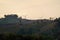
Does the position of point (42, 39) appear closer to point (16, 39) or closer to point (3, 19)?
point (16, 39)

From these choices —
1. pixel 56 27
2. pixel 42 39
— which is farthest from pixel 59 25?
pixel 42 39

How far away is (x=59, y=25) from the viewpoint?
87938 mm

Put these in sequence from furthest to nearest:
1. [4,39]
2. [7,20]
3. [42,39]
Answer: [7,20], [42,39], [4,39]

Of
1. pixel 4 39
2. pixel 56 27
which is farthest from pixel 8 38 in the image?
pixel 56 27

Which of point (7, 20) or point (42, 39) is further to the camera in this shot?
point (7, 20)

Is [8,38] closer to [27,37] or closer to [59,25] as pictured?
[27,37]

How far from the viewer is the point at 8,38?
150 feet

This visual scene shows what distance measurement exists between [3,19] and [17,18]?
242 inches

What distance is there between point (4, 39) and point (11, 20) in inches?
2901

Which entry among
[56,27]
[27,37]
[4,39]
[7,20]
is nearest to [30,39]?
[27,37]

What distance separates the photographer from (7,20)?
116875mm

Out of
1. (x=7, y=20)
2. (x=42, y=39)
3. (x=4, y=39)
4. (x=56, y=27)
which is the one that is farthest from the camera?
(x=7, y=20)

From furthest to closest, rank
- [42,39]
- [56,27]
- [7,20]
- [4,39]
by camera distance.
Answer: [7,20], [56,27], [42,39], [4,39]

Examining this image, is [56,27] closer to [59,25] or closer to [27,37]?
[59,25]
